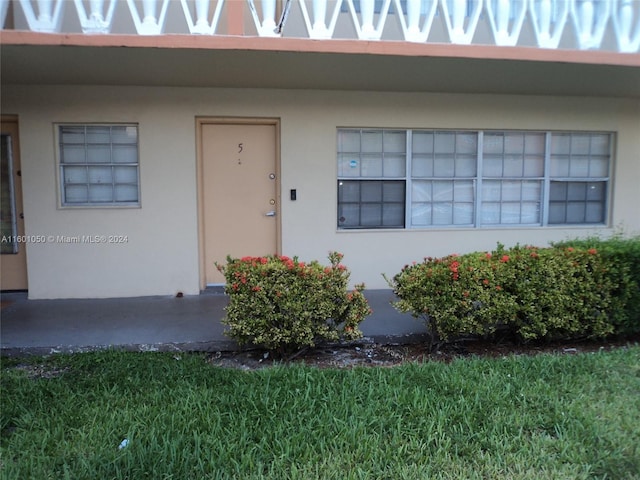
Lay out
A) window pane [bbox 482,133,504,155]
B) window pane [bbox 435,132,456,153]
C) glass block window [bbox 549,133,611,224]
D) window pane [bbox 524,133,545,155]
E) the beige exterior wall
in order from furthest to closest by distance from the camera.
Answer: glass block window [bbox 549,133,611,224] → window pane [bbox 524,133,545,155] → window pane [bbox 482,133,504,155] → window pane [bbox 435,132,456,153] → the beige exterior wall

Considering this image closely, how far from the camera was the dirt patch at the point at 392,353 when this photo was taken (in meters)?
4.28

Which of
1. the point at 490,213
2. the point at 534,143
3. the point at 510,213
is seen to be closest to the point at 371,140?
the point at 490,213

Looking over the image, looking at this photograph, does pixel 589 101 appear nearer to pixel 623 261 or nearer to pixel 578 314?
pixel 623 261

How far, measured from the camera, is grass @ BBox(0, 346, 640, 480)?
8.32 ft

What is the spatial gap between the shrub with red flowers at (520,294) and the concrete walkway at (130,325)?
0.73 m

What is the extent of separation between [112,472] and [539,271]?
386 centimetres

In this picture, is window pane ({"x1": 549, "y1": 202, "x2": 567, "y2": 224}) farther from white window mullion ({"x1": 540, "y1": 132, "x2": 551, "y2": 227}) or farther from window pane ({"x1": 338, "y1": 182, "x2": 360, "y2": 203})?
window pane ({"x1": 338, "y1": 182, "x2": 360, "y2": 203})

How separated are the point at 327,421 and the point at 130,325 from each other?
123 inches

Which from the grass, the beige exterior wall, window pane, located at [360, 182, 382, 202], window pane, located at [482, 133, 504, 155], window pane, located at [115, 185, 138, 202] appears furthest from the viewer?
window pane, located at [482, 133, 504, 155]

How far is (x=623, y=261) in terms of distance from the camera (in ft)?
15.0

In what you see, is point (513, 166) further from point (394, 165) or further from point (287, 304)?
point (287, 304)

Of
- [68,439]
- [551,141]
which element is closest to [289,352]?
[68,439]

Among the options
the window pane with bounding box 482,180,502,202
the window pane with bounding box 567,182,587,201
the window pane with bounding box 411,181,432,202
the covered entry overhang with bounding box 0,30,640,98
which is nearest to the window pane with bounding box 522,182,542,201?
the window pane with bounding box 482,180,502,202

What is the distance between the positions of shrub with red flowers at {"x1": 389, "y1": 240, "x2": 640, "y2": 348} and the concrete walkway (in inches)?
28.7
